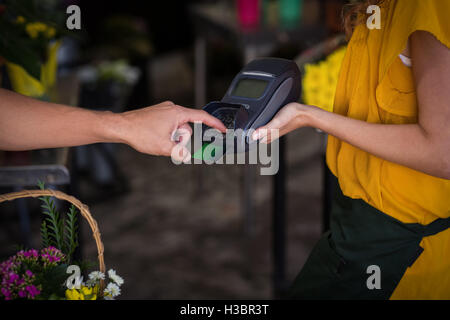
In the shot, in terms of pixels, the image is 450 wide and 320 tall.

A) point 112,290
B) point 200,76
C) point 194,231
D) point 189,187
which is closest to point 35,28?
point 112,290

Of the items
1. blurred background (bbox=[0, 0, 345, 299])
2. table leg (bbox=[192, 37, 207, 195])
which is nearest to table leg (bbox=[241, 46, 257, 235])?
blurred background (bbox=[0, 0, 345, 299])

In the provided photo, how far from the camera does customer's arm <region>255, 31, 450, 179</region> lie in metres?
0.89

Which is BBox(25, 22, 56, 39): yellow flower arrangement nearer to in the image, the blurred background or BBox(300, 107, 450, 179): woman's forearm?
the blurred background

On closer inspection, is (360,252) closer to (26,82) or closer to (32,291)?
(32,291)

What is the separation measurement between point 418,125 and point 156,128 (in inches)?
19.0

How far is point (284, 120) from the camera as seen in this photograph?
41.4 inches

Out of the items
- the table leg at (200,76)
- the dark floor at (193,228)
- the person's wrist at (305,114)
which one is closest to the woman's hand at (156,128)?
the person's wrist at (305,114)

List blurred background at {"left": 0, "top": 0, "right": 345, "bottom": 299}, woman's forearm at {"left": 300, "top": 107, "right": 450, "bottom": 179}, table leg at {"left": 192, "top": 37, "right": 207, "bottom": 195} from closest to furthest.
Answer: woman's forearm at {"left": 300, "top": 107, "right": 450, "bottom": 179} → blurred background at {"left": 0, "top": 0, "right": 345, "bottom": 299} → table leg at {"left": 192, "top": 37, "right": 207, "bottom": 195}

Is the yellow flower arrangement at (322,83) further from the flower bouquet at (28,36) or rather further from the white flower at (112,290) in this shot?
the white flower at (112,290)

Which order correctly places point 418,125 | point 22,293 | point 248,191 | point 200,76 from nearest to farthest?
1. point 22,293
2. point 418,125
3. point 248,191
4. point 200,76

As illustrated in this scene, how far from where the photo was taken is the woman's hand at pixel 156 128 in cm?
107

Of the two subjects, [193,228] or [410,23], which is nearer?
[410,23]

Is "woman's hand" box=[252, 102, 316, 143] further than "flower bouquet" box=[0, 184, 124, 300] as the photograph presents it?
Yes

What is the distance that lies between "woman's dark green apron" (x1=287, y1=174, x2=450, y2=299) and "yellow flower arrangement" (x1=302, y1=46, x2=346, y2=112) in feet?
1.96
